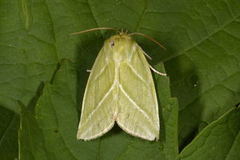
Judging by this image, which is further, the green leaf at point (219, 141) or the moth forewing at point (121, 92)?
the moth forewing at point (121, 92)

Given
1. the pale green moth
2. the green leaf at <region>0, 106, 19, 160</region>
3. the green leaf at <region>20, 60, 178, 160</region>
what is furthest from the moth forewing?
the green leaf at <region>0, 106, 19, 160</region>

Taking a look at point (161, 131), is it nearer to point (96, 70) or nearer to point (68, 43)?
point (96, 70)

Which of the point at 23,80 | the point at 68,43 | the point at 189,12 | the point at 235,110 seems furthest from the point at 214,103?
the point at 23,80

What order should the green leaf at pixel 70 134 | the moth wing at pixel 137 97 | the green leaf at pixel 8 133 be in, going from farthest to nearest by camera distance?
the green leaf at pixel 8 133 → the moth wing at pixel 137 97 → the green leaf at pixel 70 134

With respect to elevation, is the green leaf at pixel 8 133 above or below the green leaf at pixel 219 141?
below

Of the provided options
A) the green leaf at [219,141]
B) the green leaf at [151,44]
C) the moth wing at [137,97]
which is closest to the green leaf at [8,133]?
the green leaf at [151,44]

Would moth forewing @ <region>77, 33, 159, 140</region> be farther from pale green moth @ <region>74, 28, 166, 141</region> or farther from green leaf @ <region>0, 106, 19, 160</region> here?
green leaf @ <region>0, 106, 19, 160</region>

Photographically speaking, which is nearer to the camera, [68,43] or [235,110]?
[235,110]

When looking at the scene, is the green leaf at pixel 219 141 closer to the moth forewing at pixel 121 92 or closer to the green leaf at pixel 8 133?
the moth forewing at pixel 121 92
